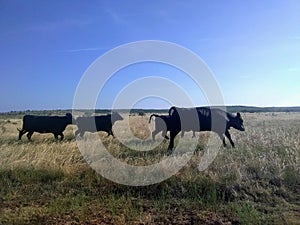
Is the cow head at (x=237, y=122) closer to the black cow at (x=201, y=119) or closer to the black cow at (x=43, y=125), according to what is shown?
the black cow at (x=201, y=119)

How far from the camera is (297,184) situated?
732cm

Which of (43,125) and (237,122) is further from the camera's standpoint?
(43,125)

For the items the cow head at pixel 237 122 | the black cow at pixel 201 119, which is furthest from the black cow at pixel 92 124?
the cow head at pixel 237 122

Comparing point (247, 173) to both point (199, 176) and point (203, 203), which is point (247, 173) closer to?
point (199, 176)

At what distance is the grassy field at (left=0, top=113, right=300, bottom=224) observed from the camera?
575 centimetres

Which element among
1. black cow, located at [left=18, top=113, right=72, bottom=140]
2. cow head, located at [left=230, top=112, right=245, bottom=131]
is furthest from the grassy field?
black cow, located at [left=18, top=113, right=72, bottom=140]

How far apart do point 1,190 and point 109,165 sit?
252 cm

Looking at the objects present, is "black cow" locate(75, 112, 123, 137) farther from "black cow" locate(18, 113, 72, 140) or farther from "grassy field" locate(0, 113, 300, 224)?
"grassy field" locate(0, 113, 300, 224)

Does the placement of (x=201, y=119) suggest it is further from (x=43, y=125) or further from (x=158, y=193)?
(x=43, y=125)

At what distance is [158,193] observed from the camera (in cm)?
713

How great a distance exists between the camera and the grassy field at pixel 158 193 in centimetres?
575

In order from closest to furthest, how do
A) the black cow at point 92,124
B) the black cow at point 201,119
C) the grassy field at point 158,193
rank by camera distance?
the grassy field at point 158,193, the black cow at point 201,119, the black cow at point 92,124

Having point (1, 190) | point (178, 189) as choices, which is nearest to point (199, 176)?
point (178, 189)

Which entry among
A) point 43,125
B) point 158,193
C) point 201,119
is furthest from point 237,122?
point 43,125
